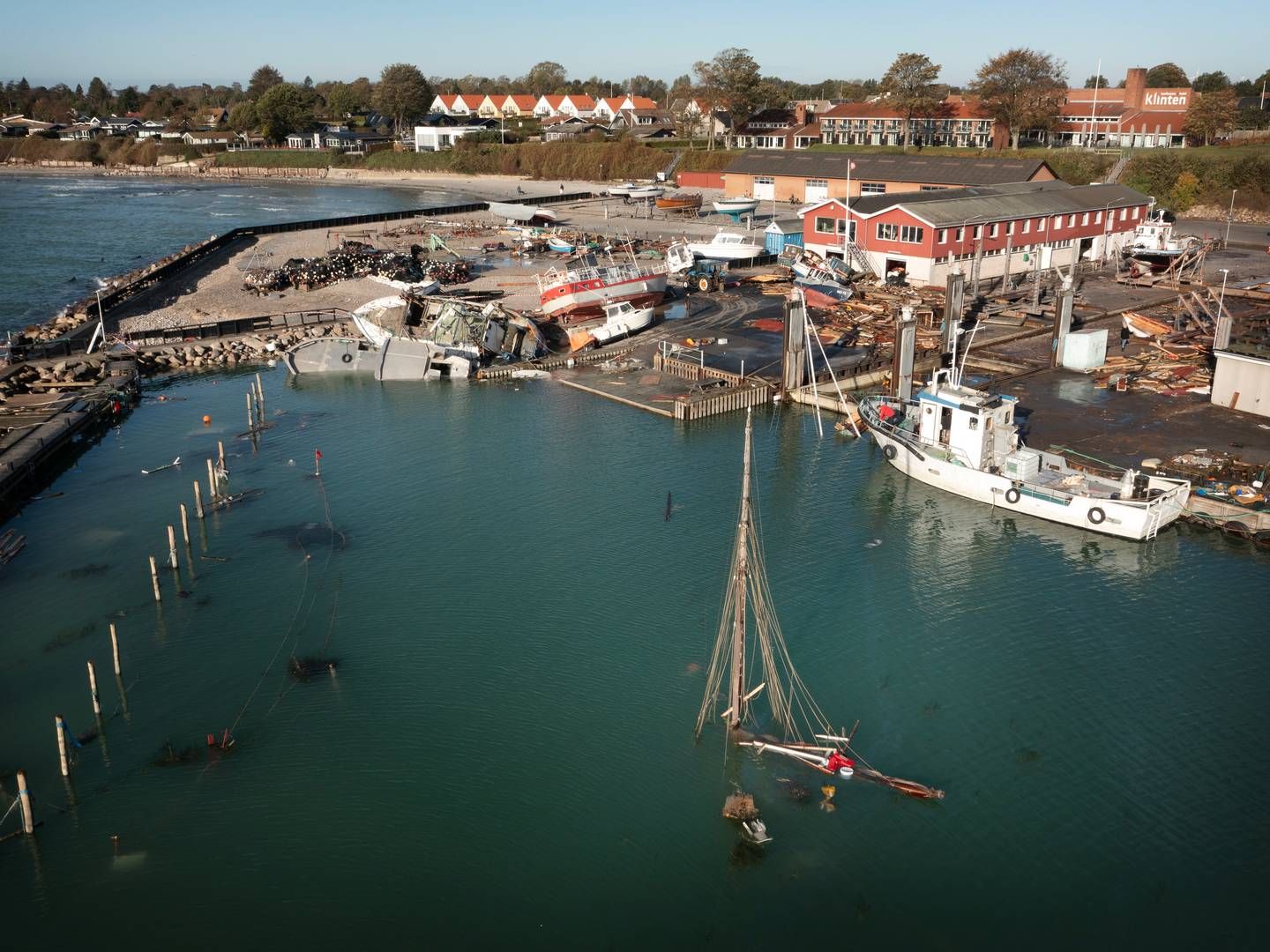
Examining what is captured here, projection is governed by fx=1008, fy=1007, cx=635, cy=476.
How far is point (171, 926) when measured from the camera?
16.4 m

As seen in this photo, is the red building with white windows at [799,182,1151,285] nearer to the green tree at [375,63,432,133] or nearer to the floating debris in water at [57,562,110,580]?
the floating debris in water at [57,562,110,580]

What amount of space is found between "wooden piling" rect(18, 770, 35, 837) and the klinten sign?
410 feet

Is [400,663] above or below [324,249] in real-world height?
below

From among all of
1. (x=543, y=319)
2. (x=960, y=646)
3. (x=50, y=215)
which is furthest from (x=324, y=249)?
(x=960, y=646)

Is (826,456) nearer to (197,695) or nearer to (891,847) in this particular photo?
(891,847)

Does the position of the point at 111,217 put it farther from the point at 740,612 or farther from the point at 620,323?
the point at 740,612

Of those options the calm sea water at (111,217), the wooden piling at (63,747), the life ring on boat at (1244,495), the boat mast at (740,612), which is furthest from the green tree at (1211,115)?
the wooden piling at (63,747)

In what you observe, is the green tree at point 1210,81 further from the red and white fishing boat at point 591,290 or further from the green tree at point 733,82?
the red and white fishing boat at point 591,290

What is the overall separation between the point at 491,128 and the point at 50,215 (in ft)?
223

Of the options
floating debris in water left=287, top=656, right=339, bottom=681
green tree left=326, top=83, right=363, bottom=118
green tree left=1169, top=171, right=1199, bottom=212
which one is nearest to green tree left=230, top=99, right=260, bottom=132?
green tree left=326, top=83, right=363, bottom=118

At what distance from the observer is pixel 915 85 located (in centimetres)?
10919

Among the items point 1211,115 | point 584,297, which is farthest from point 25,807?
point 1211,115

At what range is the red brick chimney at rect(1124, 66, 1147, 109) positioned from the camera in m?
111

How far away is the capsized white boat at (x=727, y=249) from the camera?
63688mm
